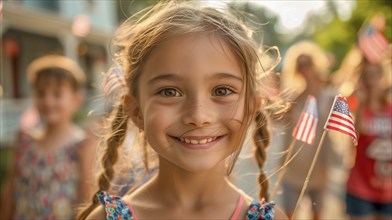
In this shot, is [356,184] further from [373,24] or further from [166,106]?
[166,106]

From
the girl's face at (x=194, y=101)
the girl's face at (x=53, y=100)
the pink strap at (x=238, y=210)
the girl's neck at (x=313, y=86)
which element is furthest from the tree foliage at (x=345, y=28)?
the girl's face at (x=194, y=101)

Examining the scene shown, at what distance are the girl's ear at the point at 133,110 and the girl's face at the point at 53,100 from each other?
1925mm

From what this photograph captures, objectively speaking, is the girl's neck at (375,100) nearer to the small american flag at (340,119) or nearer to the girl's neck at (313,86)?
the girl's neck at (313,86)

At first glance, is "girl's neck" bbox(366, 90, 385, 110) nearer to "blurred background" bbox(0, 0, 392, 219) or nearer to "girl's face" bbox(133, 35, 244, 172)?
"blurred background" bbox(0, 0, 392, 219)

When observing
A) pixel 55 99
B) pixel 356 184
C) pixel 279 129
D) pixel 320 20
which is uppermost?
pixel 320 20

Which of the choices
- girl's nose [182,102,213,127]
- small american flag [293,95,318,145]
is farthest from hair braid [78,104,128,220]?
small american flag [293,95,318,145]

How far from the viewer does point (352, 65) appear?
534 cm

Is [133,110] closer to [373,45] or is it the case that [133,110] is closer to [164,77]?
[164,77]

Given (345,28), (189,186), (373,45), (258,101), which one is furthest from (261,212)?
(345,28)

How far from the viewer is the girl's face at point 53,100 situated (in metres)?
3.70

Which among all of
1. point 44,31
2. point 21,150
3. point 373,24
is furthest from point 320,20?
point 21,150

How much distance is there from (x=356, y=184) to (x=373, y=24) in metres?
1.56

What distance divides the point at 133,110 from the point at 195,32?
0.37 metres

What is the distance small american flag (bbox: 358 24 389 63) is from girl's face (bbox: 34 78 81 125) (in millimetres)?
2577
